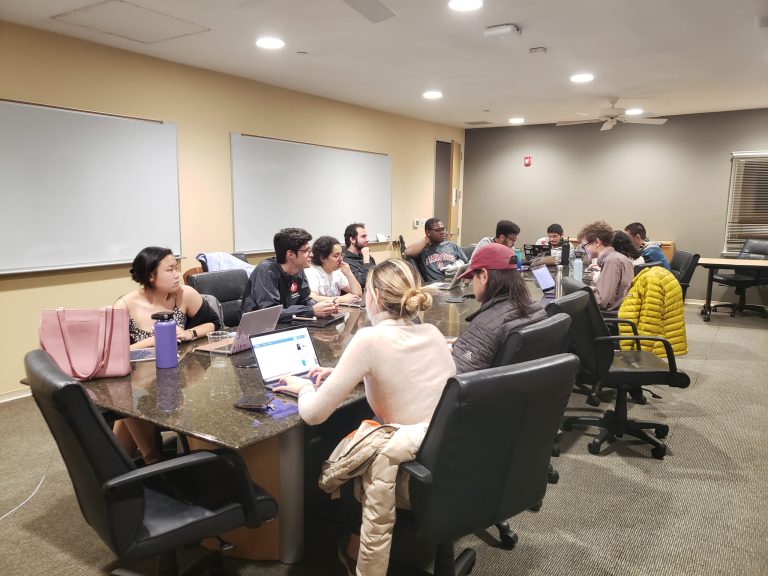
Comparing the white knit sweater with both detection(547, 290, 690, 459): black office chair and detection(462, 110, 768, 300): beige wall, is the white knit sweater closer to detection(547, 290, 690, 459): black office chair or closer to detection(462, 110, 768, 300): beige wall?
detection(547, 290, 690, 459): black office chair

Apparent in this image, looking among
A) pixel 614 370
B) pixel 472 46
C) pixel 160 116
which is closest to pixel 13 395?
pixel 160 116

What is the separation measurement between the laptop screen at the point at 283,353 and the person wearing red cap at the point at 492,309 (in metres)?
0.60

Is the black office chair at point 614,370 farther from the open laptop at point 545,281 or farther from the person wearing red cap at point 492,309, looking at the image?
the open laptop at point 545,281

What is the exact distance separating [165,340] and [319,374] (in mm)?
654

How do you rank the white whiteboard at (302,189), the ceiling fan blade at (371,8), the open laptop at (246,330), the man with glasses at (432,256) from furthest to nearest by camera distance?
the white whiteboard at (302,189), the man with glasses at (432,256), the ceiling fan blade at (371,8), the open laptop at (246,330)

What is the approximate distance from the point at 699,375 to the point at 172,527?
4354 millimetres

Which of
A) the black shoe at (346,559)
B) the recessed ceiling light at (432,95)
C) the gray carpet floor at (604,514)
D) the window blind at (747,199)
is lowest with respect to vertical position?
the gray carpet floor at (604,514)

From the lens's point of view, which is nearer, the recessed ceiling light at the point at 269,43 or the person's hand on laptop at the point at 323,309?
the person's hand on laptop at the point at 323,309

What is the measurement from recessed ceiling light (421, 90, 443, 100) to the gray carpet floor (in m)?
3.77

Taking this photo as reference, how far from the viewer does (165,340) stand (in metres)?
2.13

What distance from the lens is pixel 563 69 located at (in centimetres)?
484

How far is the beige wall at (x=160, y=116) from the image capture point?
3.79 metres

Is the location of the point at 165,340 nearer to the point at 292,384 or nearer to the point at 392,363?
the point at 292,384

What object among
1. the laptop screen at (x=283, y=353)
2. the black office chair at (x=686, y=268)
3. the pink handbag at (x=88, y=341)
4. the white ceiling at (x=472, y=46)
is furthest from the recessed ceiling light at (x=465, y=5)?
the black office chair at (x=686, y=268)
